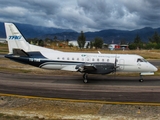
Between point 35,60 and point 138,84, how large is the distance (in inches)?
→ 454

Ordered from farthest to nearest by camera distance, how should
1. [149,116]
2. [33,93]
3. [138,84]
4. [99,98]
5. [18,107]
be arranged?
[138,84]
[33,93]
[99,98]
[18,107]
[149,116]

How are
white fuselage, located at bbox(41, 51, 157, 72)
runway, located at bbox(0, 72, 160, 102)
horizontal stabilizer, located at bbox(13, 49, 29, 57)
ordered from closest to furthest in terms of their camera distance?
1. runway, located at bbox(0, 72, 160, 102)
2. horizontal stabilizer, located at bbox(13, 49, 29, 57)
3. white fuselage, located at bbox(41, 51, 157, 72)

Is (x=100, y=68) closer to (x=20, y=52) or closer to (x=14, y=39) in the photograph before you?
(x=20, y=52)

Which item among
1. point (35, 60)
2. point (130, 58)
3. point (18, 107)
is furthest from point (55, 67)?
point (18, 107)

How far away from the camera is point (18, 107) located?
13.8 metres

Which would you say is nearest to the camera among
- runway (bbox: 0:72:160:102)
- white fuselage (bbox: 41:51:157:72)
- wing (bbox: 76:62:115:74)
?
runway (bbox: 0:72:160:102)

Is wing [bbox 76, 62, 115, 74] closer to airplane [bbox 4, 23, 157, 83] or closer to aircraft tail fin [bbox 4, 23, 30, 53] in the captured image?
airplane [bbox 4, 23, 157, 83]

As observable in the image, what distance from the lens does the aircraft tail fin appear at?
76.4ft

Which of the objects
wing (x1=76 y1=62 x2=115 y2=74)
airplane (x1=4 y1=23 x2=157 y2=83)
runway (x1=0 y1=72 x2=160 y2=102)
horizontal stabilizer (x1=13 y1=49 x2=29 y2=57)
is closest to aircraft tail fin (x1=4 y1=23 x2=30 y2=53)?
airplane (x1=4 y1=23 x2=157 y2=83)

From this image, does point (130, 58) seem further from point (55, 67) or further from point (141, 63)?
point (55, 67)

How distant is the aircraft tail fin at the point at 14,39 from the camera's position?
23297 mm

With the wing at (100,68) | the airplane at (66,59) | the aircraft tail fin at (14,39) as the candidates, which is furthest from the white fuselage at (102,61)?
the aircraft tail fin at (14,39)

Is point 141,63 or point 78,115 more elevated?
point 141,63

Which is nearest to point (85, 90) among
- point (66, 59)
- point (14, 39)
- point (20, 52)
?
point (66, 59)
